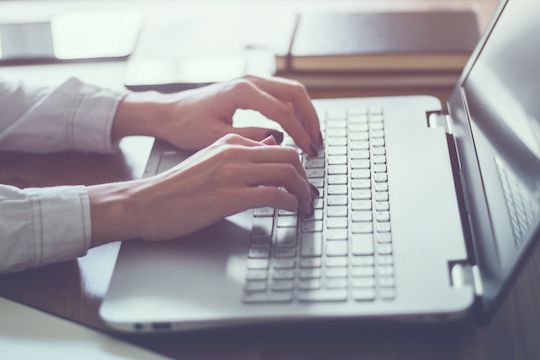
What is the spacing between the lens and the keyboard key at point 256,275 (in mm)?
647

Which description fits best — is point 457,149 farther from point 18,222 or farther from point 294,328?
point 18,222

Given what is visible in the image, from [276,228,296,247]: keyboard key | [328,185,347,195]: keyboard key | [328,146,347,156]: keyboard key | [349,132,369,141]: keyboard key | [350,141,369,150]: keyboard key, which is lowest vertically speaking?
[276,228,296,247]: keyboard key

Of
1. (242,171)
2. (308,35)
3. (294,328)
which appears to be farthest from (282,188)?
(308,35)

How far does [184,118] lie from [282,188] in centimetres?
17

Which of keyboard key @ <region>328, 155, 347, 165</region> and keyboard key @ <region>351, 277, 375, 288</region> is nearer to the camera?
keyboard key @ <region>351, 277, 375, 288</region>

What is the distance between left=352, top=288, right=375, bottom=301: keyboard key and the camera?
2.00 feet

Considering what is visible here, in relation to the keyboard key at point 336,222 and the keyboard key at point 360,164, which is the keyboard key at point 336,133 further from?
the keyboard key at point 336,222

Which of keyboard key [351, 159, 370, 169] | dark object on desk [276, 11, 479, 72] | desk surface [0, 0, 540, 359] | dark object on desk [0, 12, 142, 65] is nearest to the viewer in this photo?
desk surface [0, 0, 540, 359]

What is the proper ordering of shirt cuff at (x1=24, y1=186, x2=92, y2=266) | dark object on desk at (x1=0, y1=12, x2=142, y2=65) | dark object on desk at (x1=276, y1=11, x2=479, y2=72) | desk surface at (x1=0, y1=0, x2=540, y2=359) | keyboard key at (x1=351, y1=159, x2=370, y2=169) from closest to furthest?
desk surface at (x1=0, y1=0, x2=540, y2=359)
shirt cuff at (x1=24, y1=186, x2=92, y2=266)
keyboard key at (x1=351, y1=159, x2=370, y2=169)
dark object on desk at (x1=276, y1=11, x2=479, y2=72)
dark object on desk at (x1=0, y1=12, x2=142, y2=65)

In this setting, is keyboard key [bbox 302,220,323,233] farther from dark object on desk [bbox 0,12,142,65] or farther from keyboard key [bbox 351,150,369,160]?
dark object on desk [bbox 0,12,142,65]

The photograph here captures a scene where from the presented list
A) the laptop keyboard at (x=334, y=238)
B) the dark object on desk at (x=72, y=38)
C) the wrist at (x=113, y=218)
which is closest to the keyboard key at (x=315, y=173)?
the laptop keyboard at (x=334, y=238)

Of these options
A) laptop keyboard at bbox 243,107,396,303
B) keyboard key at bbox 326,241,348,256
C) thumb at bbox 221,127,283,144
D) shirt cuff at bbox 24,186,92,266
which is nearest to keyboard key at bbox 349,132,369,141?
laptop keyboard at bbox 243,107,396,303

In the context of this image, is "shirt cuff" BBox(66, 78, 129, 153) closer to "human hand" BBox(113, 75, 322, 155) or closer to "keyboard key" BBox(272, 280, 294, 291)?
"human hand" BBox(113, 75, 322, 155)

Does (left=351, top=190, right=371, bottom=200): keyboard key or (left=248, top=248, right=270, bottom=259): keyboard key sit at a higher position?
(left=351, top=190, right=371, bottom=200): keyboard key
